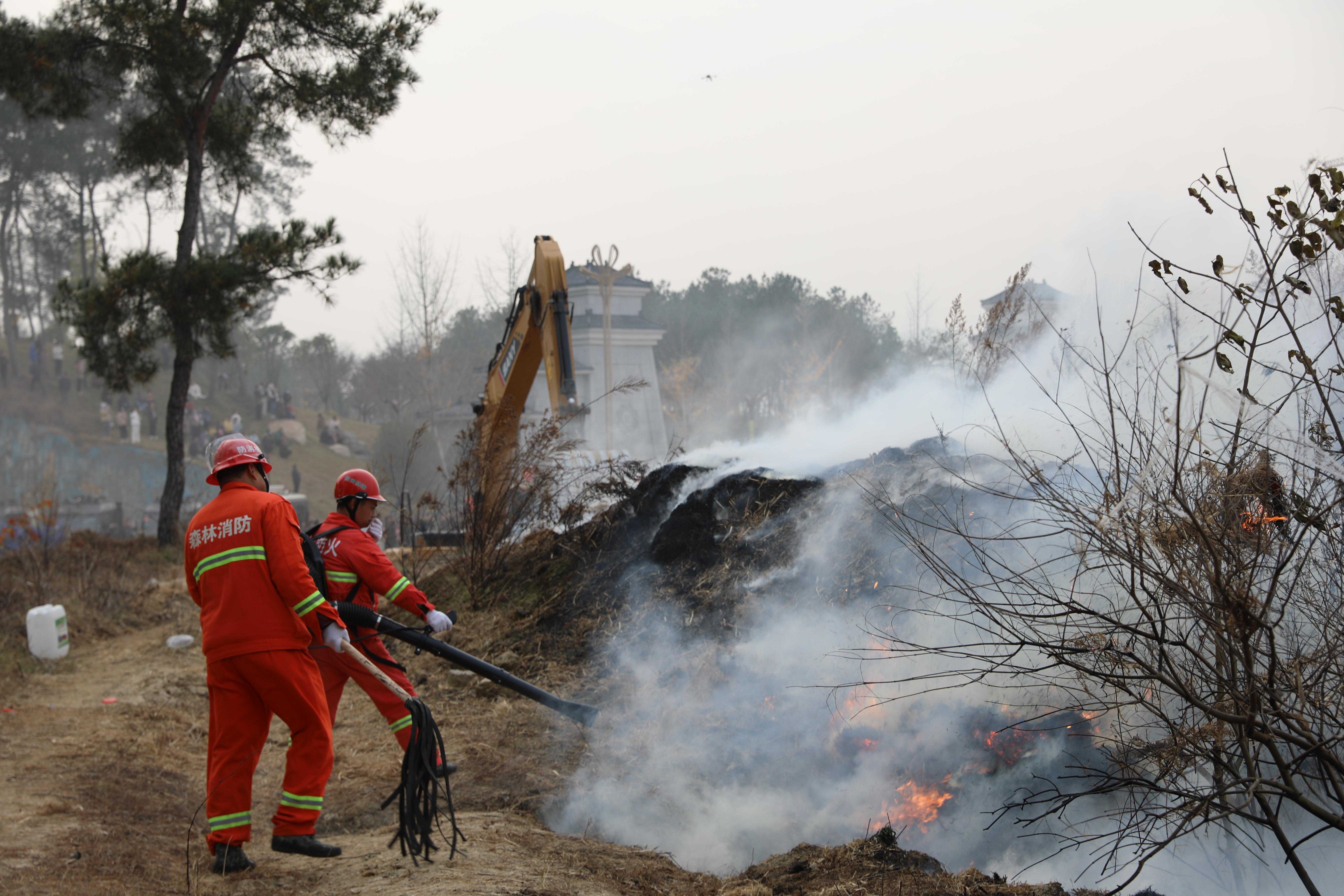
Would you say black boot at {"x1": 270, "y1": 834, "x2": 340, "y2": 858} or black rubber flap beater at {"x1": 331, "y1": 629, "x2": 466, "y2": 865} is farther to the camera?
black boot at {"x1": 270, "y1": 834, "x2": 340, "y2": 858}

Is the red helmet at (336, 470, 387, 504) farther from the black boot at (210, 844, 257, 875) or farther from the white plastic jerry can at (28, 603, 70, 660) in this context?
the white plastic jerry can at (28, 603, 70, 660)

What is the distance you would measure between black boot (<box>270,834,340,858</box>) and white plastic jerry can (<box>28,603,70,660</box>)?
6157 millimetres

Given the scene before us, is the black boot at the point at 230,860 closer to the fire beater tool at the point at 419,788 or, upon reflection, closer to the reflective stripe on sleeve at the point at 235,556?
the fire beater tool at the point at 419,788

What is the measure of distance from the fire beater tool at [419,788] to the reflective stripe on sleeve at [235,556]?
702 mm

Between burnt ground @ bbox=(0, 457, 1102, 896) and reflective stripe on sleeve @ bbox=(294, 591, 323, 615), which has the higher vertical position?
reflective stripe on sleeve @ bbox=(294, 591, 323, 615)

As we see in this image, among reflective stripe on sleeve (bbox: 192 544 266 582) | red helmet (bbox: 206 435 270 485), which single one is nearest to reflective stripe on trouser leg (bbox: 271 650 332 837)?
reflective stripe on sleeve (bbox: 192 544 266 582)

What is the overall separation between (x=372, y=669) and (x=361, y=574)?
2.92 ft

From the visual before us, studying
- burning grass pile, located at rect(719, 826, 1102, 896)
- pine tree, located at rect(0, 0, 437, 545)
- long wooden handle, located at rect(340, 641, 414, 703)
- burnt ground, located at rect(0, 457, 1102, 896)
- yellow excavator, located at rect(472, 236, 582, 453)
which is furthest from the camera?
pine tree, located at rect(0, 0, 437, 545)

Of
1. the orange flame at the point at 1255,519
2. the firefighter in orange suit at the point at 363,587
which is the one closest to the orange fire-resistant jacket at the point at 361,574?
the firefighter in orange suit at the point at 363,587

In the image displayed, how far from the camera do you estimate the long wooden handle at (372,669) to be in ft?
12.8

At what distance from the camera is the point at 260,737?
13.3ft

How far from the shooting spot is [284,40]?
48.1 ft

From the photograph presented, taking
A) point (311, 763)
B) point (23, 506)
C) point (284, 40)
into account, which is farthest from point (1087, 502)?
point (23, 506)

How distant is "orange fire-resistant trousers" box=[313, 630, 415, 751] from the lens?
4645mm
